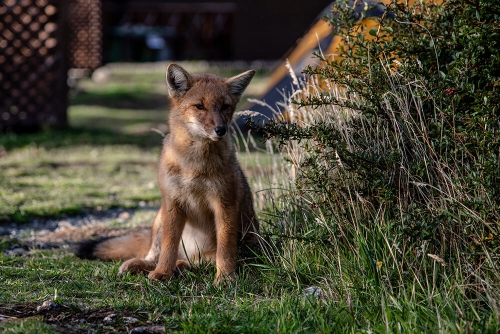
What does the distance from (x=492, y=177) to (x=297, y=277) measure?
1.31m

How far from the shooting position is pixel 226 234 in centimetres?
453

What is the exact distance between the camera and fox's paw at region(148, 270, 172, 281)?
4453mm

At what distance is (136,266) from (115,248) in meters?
0.61

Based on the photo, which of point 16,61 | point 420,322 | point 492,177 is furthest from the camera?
point 16,61

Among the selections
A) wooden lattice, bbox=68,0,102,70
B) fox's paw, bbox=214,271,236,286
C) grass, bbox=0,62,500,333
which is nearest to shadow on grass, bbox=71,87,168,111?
wooden lattice, bbox=68,0,102,70

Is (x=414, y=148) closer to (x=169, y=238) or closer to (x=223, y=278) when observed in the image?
(x=223, y=278)

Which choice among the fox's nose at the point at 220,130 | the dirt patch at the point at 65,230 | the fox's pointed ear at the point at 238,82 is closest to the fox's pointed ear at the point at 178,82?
the fox's pointed ear at the point at 238,82

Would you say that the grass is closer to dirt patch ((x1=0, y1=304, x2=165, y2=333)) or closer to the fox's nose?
dirt patch ((x1=0, y1=304, x2=165, y2=333))

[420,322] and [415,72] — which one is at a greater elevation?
[415,72]

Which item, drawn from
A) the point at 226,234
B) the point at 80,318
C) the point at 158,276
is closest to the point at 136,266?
the point at 158,276

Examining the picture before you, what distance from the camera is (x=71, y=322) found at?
143 inches

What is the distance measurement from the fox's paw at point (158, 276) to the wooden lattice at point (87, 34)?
1743 centimetres

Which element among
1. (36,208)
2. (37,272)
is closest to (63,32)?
(36,208)

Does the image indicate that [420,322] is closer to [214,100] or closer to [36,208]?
[214,100]
